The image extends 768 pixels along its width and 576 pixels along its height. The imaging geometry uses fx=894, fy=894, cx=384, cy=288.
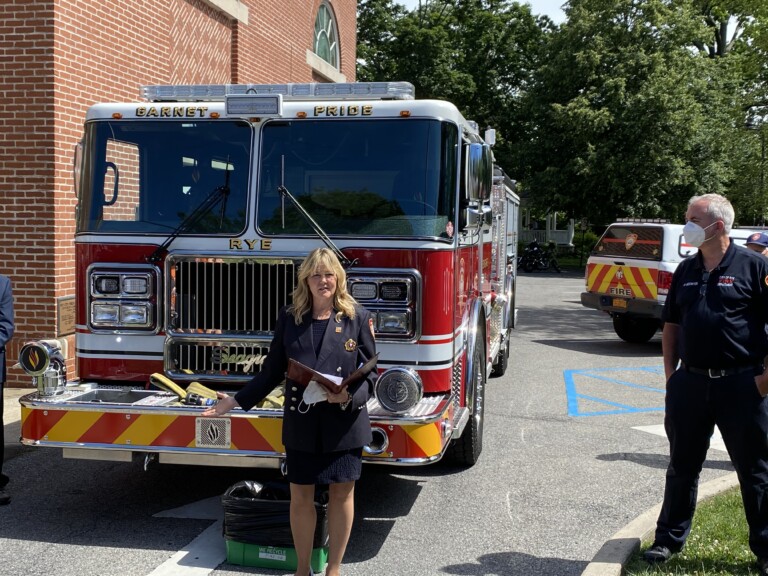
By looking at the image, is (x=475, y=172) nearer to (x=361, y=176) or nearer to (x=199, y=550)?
(x=361, y=176)

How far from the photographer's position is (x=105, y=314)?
5.83m

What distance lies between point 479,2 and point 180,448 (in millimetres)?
43495

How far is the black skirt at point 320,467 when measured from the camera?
14.0 feet

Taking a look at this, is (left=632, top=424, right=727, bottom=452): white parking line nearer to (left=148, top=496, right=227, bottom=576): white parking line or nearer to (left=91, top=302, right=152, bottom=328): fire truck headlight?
(left=148, top=496, right=227, bottom=576): white parking line

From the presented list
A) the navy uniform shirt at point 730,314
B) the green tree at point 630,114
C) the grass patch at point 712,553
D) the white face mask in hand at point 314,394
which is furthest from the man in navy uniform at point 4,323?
the green tree at point 630,114

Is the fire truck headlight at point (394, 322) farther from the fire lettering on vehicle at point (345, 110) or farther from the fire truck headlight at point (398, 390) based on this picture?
the fire lettering on vehicle at point (345, 110)

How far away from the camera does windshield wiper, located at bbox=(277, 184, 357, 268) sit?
5504mm

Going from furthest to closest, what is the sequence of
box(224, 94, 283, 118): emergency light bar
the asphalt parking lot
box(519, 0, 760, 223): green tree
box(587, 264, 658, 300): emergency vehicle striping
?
box(519, 0, 760, 223): green tree
box(587, 264, 658, 300): emergency vehicle striping
box(224, 94, 283, 118): emergency light bar
the asphalt parking lot

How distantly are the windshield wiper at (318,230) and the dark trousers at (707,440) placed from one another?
202 cm

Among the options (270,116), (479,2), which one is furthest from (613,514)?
(479,2)

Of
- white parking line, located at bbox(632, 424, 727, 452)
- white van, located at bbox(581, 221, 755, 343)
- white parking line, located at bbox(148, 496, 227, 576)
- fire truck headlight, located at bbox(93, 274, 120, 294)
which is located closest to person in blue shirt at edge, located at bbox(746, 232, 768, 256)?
white parking line, located at bbox(632, 424, 727, 452)

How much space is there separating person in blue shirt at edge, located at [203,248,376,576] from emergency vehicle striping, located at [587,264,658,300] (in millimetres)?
10032

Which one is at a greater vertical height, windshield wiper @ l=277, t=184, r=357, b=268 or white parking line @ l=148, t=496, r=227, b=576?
windshield wiper @ l=277, t=184, r=357, b=268

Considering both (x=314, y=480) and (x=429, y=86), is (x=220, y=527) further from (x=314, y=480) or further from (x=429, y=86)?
(x=429, y=86)
